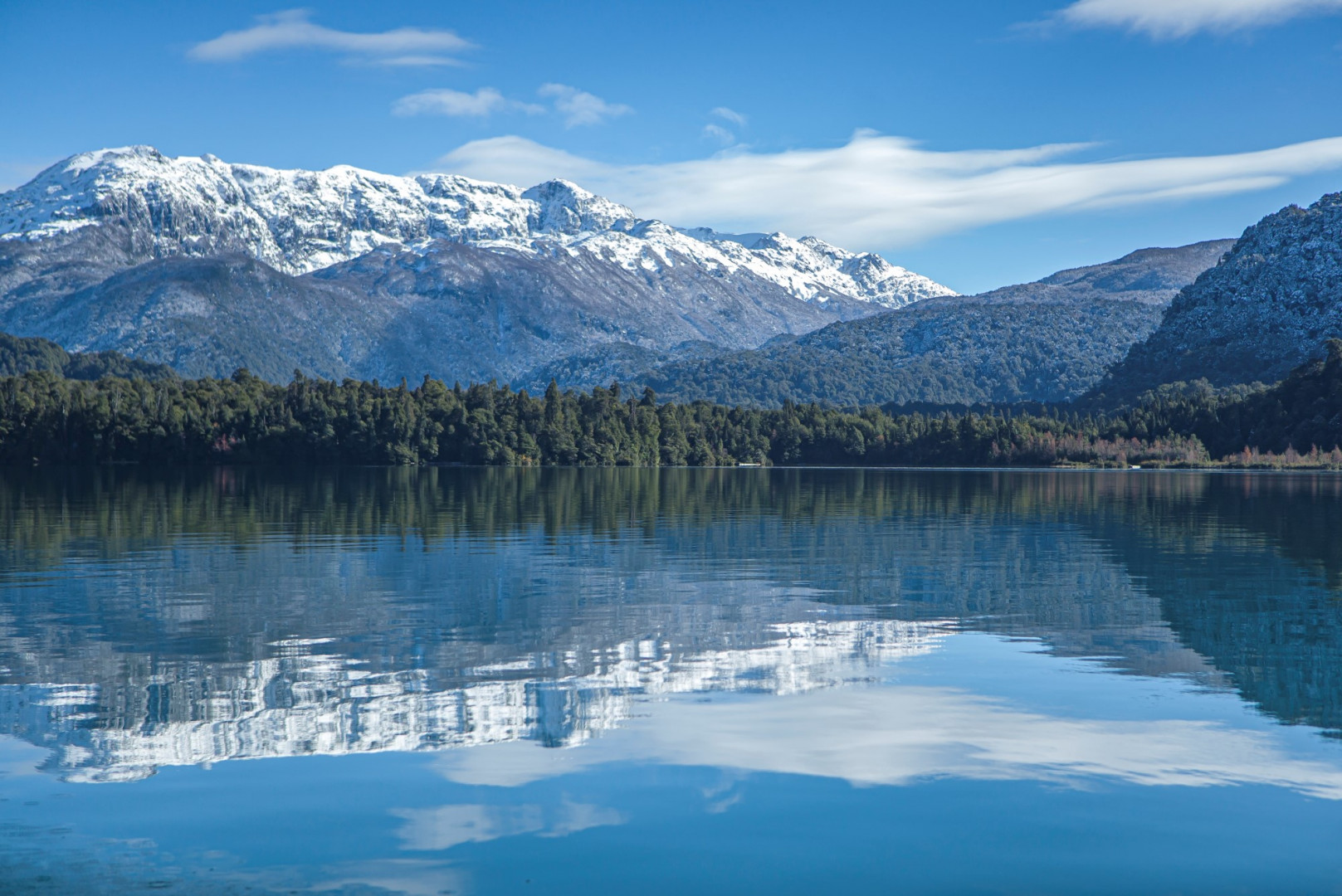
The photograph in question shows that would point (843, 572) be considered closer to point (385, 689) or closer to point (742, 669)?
point (742, 669)

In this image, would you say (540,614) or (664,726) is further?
(540,614)

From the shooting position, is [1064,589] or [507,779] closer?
[507,779]

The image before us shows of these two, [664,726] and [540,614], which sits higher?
[540,614]

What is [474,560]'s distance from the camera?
52719mm

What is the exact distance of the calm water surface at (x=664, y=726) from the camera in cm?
1662

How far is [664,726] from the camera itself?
2317 centimetres

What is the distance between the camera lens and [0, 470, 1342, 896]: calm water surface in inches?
655

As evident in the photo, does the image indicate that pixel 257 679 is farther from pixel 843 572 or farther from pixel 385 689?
pixel 843 572

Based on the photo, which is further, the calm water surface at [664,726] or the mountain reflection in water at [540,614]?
the mountain reflection in water at [540,614]

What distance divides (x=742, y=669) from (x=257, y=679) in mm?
11218

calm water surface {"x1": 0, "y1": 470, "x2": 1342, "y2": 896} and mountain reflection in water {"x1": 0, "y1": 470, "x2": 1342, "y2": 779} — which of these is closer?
calm water surface {"x1": 0, "y1": 470, "x2": 1342, "y2": 896}

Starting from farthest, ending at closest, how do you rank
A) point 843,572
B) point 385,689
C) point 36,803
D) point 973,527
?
point 973,527, point 843,572, point 385,689, point 36,803

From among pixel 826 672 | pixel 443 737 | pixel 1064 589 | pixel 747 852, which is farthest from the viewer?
pixel 1064 589

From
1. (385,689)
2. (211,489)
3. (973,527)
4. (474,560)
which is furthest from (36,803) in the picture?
(211,489)
